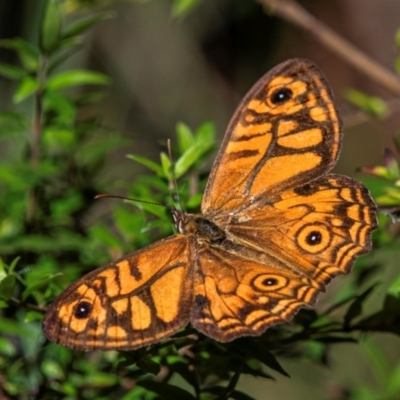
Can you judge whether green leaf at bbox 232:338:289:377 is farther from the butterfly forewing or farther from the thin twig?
the thin twig

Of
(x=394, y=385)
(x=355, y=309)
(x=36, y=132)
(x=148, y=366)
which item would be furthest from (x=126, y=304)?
(x=394, y=385)

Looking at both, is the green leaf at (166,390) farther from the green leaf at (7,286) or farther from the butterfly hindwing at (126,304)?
the green leaf at (7,286)

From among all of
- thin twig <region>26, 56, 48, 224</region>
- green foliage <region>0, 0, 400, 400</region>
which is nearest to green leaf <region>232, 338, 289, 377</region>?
green foliage <region>0, 0, 400, 400</region>

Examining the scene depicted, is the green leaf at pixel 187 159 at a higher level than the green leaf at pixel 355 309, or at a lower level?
higher

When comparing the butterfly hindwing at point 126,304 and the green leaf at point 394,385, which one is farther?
the green leaf at point 394,385

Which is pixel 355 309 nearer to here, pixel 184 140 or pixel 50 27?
pixel 184 140

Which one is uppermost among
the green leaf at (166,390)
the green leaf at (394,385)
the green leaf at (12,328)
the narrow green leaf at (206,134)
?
the narrow green leaf at (206,134)

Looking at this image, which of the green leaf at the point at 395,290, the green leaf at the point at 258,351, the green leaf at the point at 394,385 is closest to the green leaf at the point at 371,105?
the green leaf at the point at 394,385

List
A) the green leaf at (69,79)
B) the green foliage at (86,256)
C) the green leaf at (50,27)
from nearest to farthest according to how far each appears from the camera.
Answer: the green foliage at (86,256)
the green leaf at (50,27)
the green leaf at (69,79)
